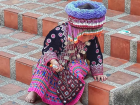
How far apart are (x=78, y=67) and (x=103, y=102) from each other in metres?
0.36

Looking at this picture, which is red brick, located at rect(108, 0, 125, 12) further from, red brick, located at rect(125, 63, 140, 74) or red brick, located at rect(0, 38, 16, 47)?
red brick, located at rect(0, 38, 16, 47)

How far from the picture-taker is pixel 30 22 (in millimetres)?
4555

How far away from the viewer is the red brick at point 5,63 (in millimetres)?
3953

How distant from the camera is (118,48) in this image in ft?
12.7

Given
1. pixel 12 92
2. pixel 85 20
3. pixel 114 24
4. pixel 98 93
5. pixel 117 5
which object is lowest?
pixel 12 92

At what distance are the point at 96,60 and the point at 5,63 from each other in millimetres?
1026

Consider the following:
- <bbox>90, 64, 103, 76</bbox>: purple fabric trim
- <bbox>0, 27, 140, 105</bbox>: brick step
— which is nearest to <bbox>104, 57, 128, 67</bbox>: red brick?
<bbox>0, 27, 140, 105</bbox>: brick step

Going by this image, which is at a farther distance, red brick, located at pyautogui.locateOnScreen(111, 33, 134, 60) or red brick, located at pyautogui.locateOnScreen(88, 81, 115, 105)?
red brick, located at pyautogui.locateOnScreen(111, 33, 134, 60)

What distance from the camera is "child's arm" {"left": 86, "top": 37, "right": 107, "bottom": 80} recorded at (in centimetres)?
341

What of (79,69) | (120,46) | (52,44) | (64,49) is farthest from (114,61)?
(52,44)

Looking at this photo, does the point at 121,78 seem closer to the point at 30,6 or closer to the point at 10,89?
the point at 10,89

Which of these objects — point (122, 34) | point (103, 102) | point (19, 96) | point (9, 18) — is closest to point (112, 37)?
point (122, 34)

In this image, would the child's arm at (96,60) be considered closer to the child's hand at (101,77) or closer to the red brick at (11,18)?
the child's hand at (101,77)

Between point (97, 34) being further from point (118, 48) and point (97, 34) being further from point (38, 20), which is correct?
point (38, 20)
